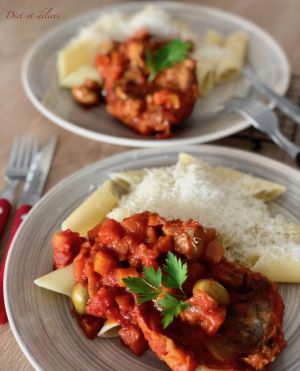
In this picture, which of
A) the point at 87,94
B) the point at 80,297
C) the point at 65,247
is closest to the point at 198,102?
the point at 87,94

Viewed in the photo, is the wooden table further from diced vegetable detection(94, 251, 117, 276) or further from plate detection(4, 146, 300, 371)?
diced vegetable detection(94, 251, 117, 276)

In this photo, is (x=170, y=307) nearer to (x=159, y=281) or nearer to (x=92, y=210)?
(x=159, y=281)

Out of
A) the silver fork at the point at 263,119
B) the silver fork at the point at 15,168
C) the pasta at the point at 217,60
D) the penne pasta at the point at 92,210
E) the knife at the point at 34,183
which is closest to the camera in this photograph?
the penne pasta at the point at 92,210

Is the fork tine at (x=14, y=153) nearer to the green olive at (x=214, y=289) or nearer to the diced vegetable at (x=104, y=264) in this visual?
the diced vegetable at (x=104, y=264)

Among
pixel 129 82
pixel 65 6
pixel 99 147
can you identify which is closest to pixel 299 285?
pixel 99 147

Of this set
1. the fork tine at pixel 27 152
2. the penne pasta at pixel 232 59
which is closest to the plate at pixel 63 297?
the fork tine at pixel 27 152

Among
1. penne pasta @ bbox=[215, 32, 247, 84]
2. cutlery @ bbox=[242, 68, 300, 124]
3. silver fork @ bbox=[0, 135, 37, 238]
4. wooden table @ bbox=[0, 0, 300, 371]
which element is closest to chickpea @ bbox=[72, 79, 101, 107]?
wooden table @ bbox=[0, 0, 300, 371]
